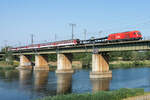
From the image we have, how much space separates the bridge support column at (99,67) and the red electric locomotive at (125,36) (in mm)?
6769

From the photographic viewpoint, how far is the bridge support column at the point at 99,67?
205 feet

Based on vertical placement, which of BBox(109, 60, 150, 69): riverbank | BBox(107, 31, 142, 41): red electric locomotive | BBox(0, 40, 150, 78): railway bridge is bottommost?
BBox(109, 60, 150, 69): riverbank

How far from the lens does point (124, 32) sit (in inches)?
2325

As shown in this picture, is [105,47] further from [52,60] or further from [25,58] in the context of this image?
[52,60]

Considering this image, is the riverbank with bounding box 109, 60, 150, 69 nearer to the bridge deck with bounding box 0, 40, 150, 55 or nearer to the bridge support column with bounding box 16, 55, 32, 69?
the bridge deck with bounding box 0, 40, 150, 55

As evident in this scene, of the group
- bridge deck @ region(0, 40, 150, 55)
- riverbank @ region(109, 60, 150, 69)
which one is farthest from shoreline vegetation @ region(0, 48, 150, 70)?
bridge deck @ region(0, 40, 150, 55)

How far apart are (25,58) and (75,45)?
52.3m

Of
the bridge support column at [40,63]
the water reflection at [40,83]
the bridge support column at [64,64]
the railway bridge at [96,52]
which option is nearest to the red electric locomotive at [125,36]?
the railway bridge at [96,52]

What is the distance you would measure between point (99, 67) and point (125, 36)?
12969 mm

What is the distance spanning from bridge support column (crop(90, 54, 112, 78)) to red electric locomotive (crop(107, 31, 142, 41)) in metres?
6.77

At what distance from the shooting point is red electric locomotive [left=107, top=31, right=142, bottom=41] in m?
54.6

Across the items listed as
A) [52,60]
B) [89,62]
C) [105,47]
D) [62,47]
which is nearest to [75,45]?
[62,47]

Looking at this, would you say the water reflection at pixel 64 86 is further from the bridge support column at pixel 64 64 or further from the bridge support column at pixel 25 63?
the bridge support column at pixel 25 63

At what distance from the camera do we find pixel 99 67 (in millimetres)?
63750
